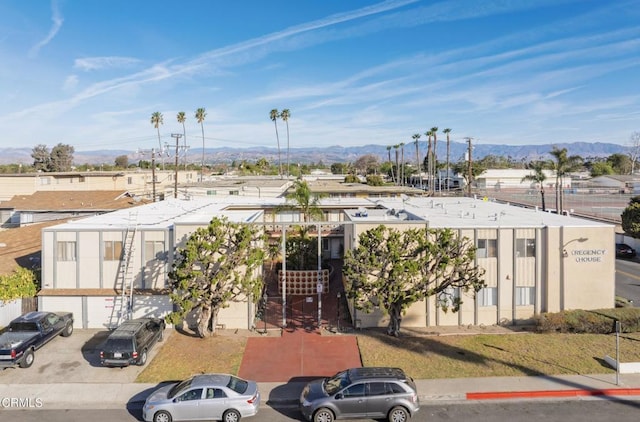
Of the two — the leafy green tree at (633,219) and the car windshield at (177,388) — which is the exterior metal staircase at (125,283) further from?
the leafy green tree at (633,219)

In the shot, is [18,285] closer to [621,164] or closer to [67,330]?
[67,330]

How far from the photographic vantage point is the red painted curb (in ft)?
60.3

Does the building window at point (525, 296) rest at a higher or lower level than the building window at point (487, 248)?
lower

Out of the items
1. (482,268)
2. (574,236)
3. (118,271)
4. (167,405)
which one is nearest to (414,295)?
(482,268)

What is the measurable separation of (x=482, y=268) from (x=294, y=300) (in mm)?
12106

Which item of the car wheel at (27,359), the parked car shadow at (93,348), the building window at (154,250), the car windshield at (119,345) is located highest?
the building window at (154,250)

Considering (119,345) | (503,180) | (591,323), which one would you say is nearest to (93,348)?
(119,345)

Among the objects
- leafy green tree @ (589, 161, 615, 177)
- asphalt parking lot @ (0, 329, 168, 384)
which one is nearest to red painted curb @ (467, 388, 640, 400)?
asphalt parking lot @ (0, 329, 168, 384)

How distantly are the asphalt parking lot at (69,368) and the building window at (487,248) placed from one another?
17.3 m

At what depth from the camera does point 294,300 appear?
104 feet

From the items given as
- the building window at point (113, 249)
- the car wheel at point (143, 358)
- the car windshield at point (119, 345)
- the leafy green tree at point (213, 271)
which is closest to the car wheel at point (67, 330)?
the building window at point (113, 249)

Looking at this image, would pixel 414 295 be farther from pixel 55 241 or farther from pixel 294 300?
pixel 55 241

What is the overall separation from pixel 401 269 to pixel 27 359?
1712cm

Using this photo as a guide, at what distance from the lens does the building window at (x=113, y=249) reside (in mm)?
26266
